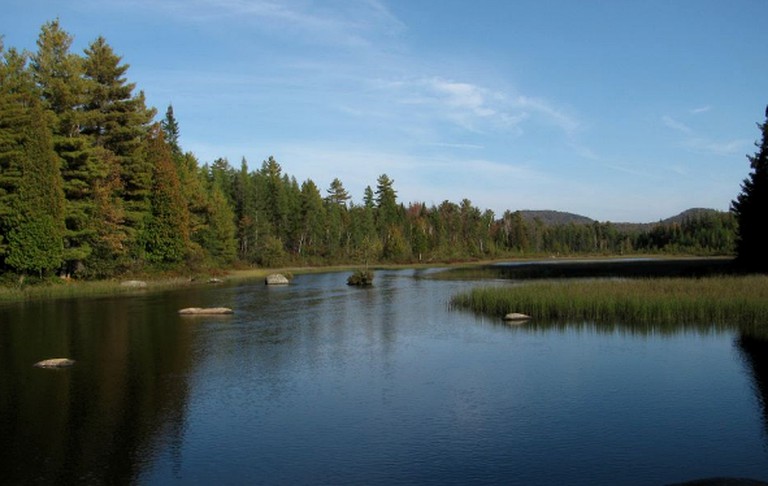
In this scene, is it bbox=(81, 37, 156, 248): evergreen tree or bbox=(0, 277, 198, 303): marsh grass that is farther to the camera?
bbox=(81, 37, 156, 248): evergreen tree

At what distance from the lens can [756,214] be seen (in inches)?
2034

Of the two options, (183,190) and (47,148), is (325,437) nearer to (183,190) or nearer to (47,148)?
(47,148)

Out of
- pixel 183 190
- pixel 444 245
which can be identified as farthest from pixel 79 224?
pixel 444 245

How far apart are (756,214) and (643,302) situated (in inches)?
1151

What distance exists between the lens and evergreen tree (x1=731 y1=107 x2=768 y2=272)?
50.5 meters

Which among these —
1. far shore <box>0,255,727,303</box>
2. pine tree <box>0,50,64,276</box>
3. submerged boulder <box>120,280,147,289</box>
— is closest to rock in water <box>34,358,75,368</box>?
far shore <box>0,255,727,303</box>

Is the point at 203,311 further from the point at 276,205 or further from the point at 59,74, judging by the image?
the point at 276,205

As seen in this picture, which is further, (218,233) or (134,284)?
(218,233)

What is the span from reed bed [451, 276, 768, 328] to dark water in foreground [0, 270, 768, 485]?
273cm

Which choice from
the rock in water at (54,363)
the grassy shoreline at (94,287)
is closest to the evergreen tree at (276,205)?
the grassy shoreline at (94,287)

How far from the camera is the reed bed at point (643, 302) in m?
28.4

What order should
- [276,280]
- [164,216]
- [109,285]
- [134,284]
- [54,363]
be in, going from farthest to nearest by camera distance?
[164,216]
[276,280]
[134,284]
[109,285]
[54,363]

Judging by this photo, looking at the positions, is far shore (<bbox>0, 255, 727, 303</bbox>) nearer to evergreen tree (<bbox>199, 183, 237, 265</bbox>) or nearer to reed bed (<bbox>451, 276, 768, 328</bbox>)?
evergreen tree (<bbox>199, 183, 237, 265</bbox>)

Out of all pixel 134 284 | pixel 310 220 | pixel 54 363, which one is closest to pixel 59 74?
pixel 134 284
